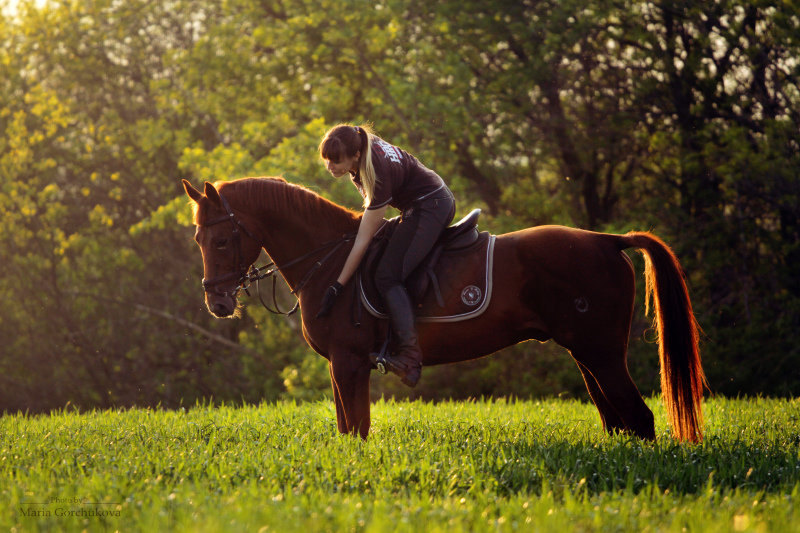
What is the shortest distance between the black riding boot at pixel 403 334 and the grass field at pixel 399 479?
567mm

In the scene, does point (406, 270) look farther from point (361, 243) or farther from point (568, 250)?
point (568, 250)

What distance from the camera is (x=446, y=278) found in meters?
6.45

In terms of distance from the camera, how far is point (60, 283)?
82.1 ft

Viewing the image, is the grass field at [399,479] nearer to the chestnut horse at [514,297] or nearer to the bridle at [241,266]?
the chestnut horse at [514,297]

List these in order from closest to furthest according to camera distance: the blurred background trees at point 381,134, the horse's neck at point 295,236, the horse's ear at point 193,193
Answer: the horse's ear at point 193,193 → the horse's neck at point 295,236 → the blurred background trees at point 381,134

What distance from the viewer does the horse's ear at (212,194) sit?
20.8 feet

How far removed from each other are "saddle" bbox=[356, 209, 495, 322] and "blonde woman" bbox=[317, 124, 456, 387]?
0.13 meters

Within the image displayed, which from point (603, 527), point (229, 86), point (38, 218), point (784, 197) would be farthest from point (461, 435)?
point (38, 218)

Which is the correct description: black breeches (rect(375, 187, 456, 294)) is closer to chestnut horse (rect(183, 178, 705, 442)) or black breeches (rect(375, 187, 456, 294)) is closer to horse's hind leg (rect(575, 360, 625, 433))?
chestnut horse (rect(183, 178, 705, 442))

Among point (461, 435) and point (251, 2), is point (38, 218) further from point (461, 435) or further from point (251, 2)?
point (461, 435)

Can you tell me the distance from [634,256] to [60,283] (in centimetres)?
1813

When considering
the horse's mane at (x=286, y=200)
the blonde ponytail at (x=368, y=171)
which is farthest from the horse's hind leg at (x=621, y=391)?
Answer: the horse's mane at (x=286, y=200)

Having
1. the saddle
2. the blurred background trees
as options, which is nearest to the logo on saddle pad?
the saddle

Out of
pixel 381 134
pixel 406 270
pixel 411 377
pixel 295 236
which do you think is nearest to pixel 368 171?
pixel 406 270
